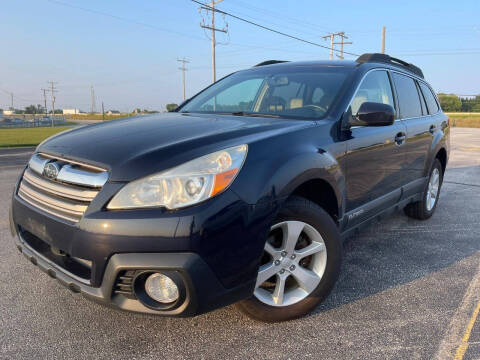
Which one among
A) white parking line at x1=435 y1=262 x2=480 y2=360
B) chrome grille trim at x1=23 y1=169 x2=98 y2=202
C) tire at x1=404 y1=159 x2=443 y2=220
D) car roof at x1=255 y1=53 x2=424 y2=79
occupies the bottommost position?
white parking line at x1=435 y1=262 x2=480 y2=360

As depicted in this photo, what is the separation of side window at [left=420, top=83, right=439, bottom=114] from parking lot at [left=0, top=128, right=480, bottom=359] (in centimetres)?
201

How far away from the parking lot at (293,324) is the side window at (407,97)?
1500 millimetres

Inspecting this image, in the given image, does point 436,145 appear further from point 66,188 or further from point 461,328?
point 66,188

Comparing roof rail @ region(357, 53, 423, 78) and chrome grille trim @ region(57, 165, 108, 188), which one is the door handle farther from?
chrome grille trim @ region(57, 165, 108, 188)

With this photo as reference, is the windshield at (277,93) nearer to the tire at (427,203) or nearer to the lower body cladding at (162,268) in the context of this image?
the lower body cladding at (162,268)

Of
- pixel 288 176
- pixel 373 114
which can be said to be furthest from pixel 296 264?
pixel 373 114

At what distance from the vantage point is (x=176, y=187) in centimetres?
177

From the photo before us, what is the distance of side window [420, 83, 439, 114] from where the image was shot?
444 centimetres

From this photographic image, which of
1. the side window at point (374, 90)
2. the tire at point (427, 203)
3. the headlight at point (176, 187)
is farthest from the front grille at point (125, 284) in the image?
the tire at point (427, 203)

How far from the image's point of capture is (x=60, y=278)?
1.93 metres

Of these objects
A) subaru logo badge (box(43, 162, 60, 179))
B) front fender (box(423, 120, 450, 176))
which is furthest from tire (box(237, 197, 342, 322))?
front fender (box(423, 120, 450, 176))

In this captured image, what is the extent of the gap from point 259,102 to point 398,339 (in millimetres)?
2055

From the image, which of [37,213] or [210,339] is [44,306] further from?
[210,339]

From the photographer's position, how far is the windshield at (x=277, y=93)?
113 inches
